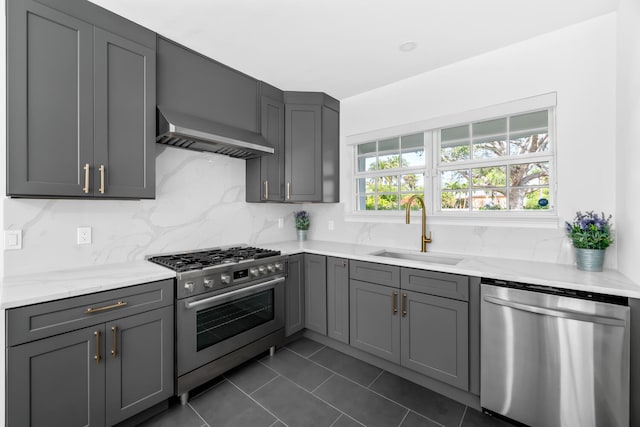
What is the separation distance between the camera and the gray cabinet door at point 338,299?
101 inches

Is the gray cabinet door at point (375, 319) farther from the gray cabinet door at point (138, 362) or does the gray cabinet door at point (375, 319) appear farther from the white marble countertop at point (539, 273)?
the gray cabinet door at point (138, 362)

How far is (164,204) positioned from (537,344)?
286 centimetres

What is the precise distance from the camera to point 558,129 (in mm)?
2088

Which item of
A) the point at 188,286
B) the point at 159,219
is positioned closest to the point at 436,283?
the point at 188,286

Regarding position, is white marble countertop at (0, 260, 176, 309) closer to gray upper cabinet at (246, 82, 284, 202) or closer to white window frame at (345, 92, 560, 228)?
gray upper cabinet at (246, 82, 284, 202)

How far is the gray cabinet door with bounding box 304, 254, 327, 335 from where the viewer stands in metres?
2.73

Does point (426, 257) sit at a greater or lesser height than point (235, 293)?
greater

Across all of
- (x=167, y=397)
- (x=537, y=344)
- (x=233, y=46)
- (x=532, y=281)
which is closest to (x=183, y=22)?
(x=233, y=46)

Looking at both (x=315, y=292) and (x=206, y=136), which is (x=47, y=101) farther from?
(x=315, y=292)

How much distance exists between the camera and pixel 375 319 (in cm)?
238

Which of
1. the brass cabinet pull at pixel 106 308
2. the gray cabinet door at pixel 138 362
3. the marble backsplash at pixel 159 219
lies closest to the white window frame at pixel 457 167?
the marble backsplash at pixel 159 219

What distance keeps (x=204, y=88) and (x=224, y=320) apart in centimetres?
191

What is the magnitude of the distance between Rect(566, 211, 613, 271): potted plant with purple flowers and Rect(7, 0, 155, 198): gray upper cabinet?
2916 mm

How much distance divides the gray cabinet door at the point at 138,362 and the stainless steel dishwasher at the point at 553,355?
6.79 feet
